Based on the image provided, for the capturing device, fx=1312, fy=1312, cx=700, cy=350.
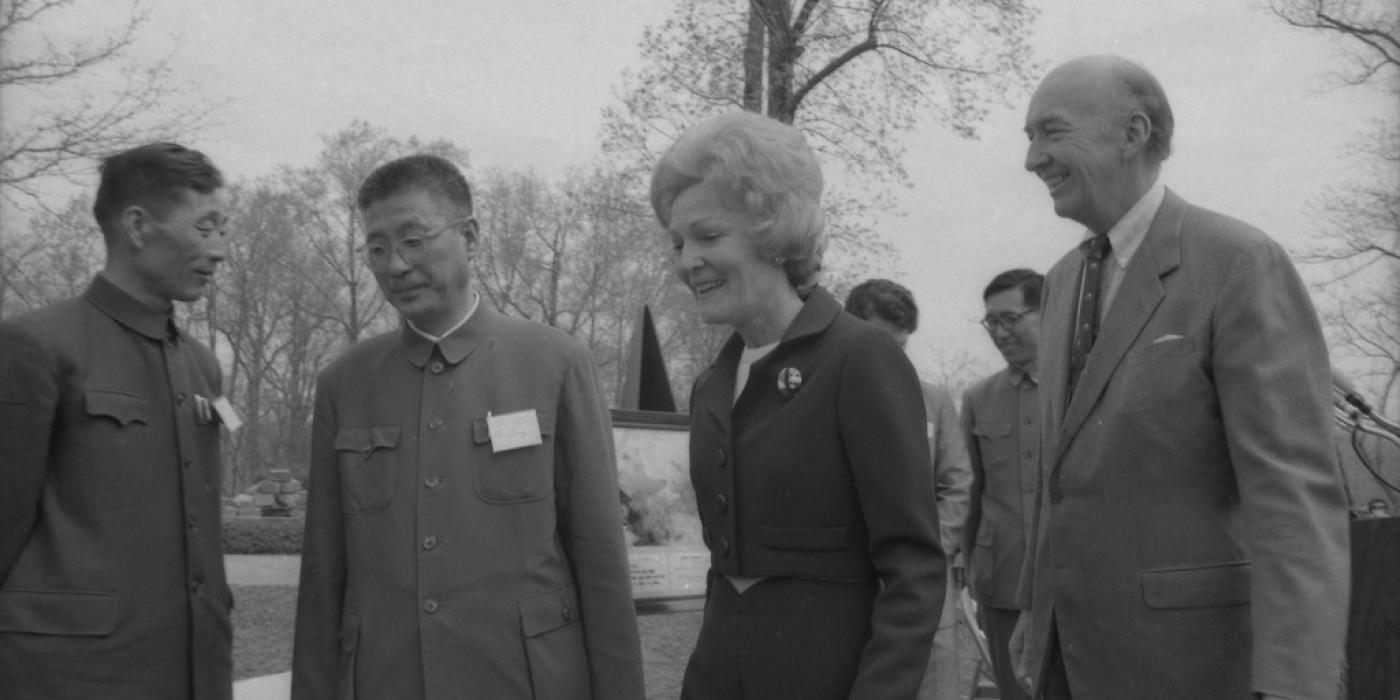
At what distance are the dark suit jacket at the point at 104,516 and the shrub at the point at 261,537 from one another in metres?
18.5

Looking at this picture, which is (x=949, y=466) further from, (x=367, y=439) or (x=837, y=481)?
(x=837, y=481)

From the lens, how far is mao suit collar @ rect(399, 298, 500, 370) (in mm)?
3041

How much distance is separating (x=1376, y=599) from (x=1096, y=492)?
1107 millimetres

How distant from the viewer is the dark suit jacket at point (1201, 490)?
220 centimetres

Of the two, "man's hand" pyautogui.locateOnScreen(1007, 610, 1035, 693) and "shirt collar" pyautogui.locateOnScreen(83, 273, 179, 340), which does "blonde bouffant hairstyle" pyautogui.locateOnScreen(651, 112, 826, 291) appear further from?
"shirt collar" pyautogui.locateOnScreen(83, 273, 179, 340)

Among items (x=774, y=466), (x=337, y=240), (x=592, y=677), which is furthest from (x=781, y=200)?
(x=337, y=240)

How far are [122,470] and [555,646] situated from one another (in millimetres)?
1131

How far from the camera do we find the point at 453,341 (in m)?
3.06

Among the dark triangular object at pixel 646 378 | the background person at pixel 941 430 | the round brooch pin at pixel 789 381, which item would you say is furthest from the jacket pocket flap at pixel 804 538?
the dark triangular object at pixel 646 378

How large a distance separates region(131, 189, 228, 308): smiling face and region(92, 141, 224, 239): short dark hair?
0.06ft

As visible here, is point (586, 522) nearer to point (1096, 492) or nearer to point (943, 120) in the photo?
point (1096, 492)

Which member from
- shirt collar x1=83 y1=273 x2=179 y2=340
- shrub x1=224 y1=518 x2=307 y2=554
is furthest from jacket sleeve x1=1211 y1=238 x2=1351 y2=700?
shrub x1=224 y1=518 x2=307 y2=554

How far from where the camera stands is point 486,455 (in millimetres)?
2955

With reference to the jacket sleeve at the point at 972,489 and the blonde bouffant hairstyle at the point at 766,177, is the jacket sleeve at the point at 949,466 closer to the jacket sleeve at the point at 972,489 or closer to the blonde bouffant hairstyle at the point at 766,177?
the jacket sleeve at the point at 972,489
